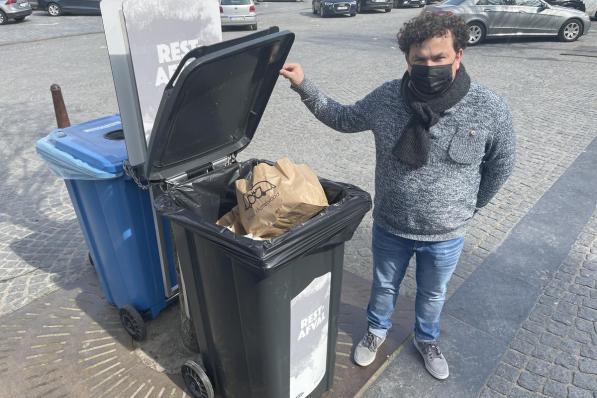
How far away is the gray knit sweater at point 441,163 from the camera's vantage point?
6.50 feet

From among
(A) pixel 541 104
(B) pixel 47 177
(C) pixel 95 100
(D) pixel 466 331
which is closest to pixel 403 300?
(D) pixel 466 331

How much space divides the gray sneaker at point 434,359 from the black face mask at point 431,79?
4.73 ft

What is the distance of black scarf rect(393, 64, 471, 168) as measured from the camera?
1942 millimetres

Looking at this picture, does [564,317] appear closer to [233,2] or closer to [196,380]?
[196,380]

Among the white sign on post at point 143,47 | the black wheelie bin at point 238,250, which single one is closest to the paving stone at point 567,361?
the black wheelie bin at point 238,250

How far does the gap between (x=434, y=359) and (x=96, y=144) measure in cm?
219

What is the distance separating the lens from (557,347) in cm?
275

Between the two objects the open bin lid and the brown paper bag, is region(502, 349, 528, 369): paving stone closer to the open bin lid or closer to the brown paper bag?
the brown paper bag

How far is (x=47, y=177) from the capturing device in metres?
5.06

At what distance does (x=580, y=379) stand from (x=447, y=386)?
28.6 inches

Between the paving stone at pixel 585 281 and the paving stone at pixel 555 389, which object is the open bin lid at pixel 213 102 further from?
the paving stone at pixel 585 281

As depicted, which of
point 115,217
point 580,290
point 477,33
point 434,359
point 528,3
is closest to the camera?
point 115,217

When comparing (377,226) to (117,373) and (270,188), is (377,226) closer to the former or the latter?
(270,188)

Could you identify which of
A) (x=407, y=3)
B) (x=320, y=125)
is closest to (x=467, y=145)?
(x=320, y=125)
